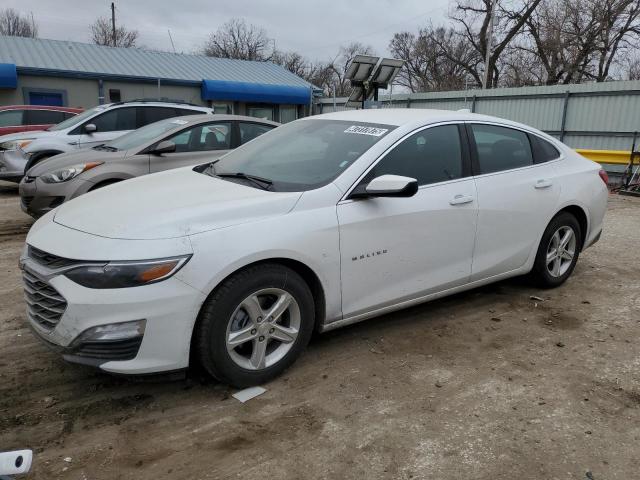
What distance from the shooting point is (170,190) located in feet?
11.6

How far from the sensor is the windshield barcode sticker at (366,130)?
379cm

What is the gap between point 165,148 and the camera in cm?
634

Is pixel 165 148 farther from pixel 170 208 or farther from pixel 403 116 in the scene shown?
pixel 170 208

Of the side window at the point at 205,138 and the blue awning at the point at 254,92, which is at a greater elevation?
the blue awning at the point at 254,92

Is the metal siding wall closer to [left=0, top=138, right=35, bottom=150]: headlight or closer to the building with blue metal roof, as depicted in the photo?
the building with blue metal roof

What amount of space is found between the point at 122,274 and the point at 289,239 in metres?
0.93

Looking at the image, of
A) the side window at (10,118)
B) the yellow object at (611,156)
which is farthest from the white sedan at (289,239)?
the side window at (10,118)

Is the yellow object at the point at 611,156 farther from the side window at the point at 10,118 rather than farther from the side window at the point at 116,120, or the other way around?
the side window at the point at 10,118

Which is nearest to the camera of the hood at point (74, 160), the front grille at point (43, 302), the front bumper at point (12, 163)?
the front grille at point (43, 302)

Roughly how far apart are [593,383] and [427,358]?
40.2 inches

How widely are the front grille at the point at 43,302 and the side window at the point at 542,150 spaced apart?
12.7 feet

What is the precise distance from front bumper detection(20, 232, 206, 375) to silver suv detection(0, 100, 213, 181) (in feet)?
23.3

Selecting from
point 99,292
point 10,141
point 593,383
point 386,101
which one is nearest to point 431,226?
point 593,383

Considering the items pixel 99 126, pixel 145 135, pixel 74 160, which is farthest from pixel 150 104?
pixel 74 160
